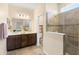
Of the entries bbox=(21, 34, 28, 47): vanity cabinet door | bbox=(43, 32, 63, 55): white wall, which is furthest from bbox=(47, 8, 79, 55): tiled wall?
bbox=(21, 34, 28, 47): vanity cabinet door

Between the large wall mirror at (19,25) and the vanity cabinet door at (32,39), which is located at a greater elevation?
the large wall mirror at (19,25)

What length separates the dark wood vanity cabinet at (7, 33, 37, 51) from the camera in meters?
1.90

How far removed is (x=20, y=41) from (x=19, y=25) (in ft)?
1.09

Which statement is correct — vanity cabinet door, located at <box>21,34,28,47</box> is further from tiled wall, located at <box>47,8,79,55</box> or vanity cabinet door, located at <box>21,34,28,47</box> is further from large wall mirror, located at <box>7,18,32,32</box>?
tiled wall, located at <box>47,8,79,55</box>

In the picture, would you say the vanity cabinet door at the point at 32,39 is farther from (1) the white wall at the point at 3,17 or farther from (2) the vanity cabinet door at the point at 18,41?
(1) the white wall at the point at 3,17

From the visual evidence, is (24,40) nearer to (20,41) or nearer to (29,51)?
(20,41)

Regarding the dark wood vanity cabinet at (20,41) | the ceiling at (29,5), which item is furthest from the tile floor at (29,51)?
the ceiling at (29,5)

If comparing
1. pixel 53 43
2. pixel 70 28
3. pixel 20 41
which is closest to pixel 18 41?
pixel 20 41

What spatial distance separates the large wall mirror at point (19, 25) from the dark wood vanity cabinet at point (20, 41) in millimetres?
150

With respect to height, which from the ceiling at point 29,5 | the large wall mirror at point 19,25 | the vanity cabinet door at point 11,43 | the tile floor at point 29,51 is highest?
the ceiling at point 29,5

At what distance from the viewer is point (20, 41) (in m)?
2.00

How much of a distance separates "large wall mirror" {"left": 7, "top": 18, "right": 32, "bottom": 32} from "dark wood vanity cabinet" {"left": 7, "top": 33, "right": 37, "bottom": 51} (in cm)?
15

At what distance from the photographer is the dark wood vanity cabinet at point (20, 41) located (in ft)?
6.23
